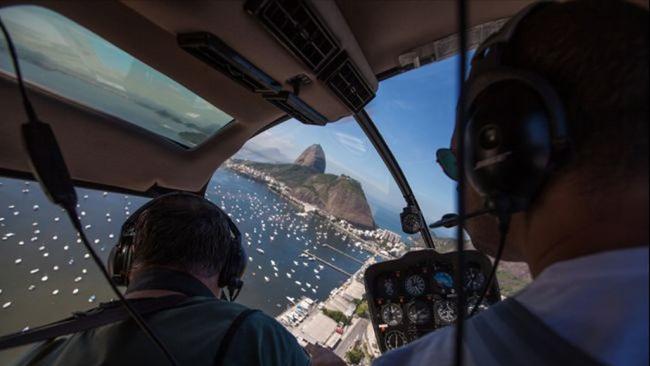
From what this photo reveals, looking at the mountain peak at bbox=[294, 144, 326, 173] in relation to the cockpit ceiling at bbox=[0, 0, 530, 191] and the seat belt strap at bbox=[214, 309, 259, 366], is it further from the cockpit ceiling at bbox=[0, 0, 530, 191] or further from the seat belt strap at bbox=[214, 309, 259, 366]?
the seat belt strap at bbox=[214, 309, 259, 366]

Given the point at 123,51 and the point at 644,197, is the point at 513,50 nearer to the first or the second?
the point at 644,197

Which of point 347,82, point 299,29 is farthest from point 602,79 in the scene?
point 347,82

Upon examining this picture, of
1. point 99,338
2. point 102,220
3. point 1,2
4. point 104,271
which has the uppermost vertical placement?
point 1,2

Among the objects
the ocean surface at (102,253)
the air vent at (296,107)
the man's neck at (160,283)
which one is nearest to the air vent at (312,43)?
the air vent at (296,107)

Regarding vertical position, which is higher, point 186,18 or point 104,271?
point 186,18

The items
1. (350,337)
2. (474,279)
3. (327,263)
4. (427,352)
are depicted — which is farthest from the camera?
(327,263)

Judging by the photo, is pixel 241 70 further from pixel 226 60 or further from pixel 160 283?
pixel 160 283

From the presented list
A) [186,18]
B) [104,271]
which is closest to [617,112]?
[104,271]
